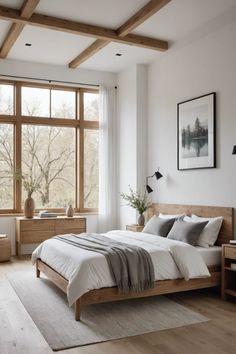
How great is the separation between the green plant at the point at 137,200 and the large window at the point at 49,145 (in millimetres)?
940

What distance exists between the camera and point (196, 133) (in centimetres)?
583

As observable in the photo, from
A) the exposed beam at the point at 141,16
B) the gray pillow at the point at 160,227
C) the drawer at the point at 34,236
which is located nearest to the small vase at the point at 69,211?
the drawer at the point at 34,236

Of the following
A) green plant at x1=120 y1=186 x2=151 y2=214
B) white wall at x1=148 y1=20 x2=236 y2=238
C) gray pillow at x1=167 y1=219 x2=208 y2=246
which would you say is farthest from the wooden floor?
green plant at x1=120 y1=186 x2=151 y2=214

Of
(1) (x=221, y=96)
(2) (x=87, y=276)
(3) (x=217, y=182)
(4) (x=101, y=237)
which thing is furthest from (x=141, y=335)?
(1) (x=221, y=96)

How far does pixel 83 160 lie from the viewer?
25.7ft

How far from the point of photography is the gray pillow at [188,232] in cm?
495

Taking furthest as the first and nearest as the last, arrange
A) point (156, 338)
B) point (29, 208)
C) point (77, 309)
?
point (29, 208)
point (77, 309)
point (156, 338)

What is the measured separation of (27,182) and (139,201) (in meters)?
2.07

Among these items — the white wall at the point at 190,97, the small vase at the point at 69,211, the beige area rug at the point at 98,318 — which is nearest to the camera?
the beige area rug at the point at 98,318

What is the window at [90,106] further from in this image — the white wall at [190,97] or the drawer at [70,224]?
the drawer at [70,224]

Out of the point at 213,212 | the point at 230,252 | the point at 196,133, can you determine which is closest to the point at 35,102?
the point at 196,133

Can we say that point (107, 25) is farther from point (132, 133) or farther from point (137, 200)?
point (137, 200)

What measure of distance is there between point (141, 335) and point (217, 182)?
2.56 meters

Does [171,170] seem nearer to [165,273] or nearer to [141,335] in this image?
[165,273]
